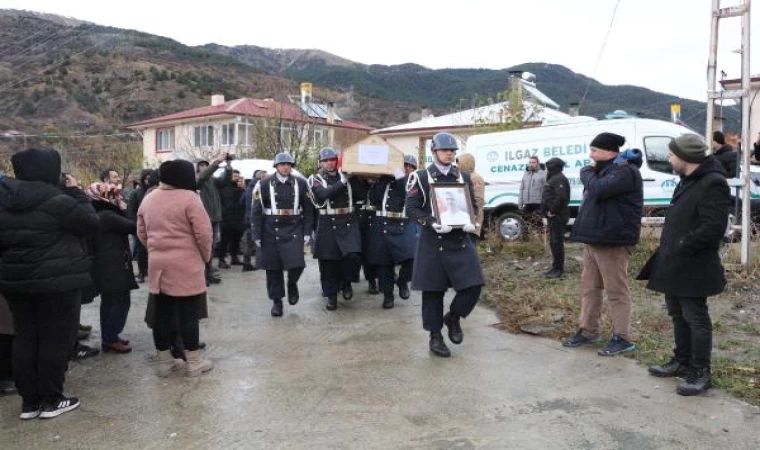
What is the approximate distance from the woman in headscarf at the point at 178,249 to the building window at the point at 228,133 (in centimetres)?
3699

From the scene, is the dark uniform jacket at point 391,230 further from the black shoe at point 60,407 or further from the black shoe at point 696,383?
the black shoe at point 60,407

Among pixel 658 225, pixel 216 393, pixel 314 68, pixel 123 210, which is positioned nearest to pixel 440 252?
pixel 216 393

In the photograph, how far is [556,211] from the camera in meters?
8.88

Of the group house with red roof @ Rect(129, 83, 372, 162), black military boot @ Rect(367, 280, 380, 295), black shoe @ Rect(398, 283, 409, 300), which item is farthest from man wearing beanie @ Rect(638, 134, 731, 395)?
house with red roof @ Rect(129, 83, 372, 162)

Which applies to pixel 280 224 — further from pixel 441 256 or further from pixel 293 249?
pixel 441 256

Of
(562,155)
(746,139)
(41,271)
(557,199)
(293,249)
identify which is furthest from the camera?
(562,155)

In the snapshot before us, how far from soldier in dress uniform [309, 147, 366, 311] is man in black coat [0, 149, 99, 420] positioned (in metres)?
3.41

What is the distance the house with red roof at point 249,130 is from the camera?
23.5m

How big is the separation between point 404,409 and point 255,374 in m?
1.40

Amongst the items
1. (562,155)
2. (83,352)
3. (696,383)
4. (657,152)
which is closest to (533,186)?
(562,155)

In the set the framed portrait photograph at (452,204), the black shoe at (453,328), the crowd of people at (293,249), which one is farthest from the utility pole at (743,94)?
the black shoe at (453,328)

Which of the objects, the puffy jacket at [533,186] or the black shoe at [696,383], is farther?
the puffy jacket at [533,186]

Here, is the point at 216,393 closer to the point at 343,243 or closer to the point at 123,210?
the point at 123,210

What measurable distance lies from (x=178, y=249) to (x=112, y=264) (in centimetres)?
104
